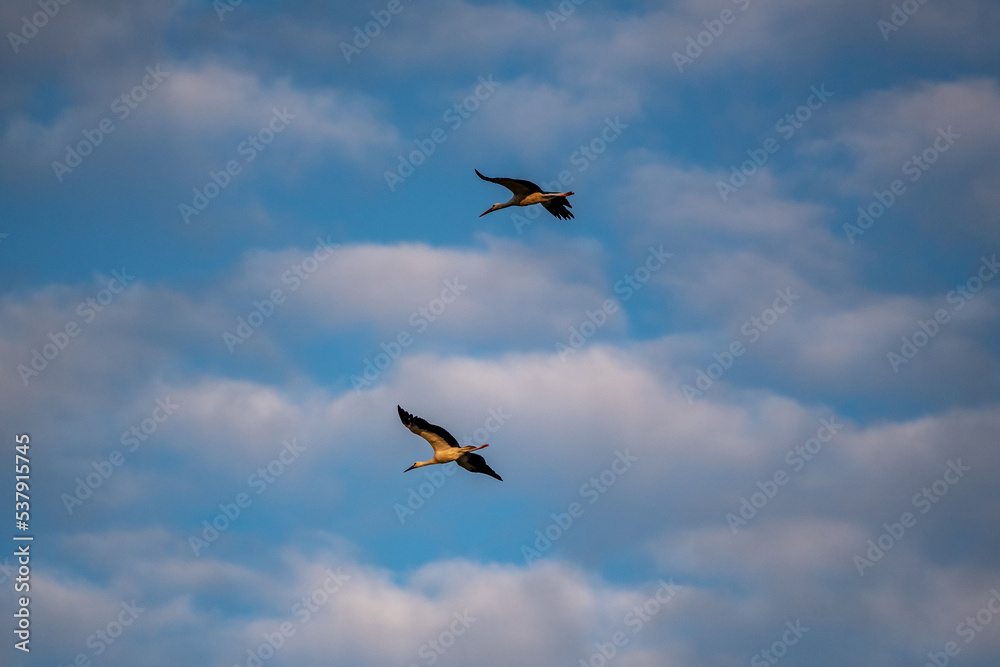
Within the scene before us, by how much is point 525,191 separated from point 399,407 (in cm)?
1399

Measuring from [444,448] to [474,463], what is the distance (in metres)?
1.78

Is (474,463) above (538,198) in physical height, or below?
below

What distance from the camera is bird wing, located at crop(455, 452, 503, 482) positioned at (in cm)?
6012

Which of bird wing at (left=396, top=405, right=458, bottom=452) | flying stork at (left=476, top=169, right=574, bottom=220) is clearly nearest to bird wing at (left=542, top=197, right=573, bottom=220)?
flying stork at (left=476, top=169, right=574, bottom=220)

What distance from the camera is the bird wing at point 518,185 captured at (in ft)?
198

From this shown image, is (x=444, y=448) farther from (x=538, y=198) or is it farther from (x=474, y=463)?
(x=538, y=198)

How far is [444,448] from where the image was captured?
60594mm

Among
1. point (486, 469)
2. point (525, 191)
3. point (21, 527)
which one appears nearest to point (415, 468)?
point (486, 469)

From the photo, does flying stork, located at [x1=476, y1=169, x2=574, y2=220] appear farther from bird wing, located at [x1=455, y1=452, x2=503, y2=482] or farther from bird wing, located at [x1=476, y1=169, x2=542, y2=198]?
bird wing, located at [x1=455, y1=452, x2=503, y2=482]

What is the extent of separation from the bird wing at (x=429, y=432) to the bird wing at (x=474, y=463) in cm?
92

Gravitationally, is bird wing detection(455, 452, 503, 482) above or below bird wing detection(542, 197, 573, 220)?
below

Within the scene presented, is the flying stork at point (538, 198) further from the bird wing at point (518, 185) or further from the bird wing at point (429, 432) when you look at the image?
the bird wing at point (429, 432)

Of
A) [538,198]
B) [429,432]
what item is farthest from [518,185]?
[429,432]

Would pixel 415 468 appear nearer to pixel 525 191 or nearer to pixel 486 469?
pixel 486 469
